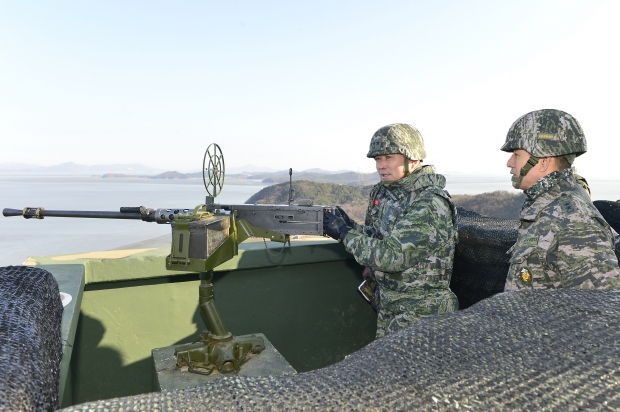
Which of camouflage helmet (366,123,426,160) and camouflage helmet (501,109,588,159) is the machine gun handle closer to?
camouflage helmet (366,123,426,160)

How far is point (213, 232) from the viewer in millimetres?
3125

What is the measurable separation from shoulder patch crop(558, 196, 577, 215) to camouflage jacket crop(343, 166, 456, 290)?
940 millimetres

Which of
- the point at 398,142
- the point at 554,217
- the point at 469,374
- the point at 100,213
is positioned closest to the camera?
the point at 469,374

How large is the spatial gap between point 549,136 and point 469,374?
2.36 meters

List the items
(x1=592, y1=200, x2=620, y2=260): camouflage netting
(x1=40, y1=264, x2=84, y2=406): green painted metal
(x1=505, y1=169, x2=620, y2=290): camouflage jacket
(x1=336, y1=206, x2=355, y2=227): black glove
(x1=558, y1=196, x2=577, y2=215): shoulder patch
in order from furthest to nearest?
(x1=336, y1=206, x2=355, y2=227): black glove < (x1=592, y1=200, x2=620, y2=260): camouflage netting < (x1=558, y1=196, x2=577, y2=215): shoulder patch < (x1=505, y1=169, x2=620, y2=290): camouflage jacket < (x1=40, y1=264, x2=84, y2=406): green painted metal

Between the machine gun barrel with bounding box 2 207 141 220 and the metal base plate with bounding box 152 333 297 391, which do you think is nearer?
the metal base plate with bounding box 152 333 297 391

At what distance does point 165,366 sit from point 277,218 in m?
1.42

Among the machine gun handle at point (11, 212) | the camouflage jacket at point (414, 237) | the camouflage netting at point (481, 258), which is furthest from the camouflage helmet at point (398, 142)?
the machine gun handle at point (11, 212)

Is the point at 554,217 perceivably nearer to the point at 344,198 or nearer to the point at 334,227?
the point at 334,227

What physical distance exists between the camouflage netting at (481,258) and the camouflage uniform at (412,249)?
0.47m

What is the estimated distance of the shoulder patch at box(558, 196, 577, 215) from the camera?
102 inches

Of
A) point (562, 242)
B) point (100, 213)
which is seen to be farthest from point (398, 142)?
point (100, 213)

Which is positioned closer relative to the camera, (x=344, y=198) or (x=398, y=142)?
(x=398, y=142)

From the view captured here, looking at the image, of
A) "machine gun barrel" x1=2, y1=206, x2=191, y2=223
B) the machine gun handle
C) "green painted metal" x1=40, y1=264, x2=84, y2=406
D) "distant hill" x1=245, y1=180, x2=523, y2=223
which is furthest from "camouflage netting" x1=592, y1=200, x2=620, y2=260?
the machine gun handle
